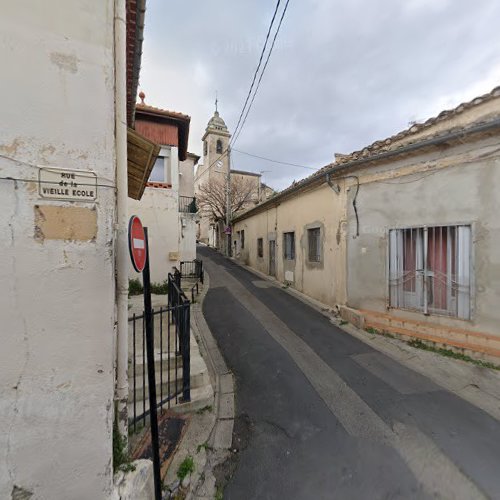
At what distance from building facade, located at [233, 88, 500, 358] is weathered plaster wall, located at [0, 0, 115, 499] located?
580cm

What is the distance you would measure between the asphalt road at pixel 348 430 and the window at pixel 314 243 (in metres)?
3.69

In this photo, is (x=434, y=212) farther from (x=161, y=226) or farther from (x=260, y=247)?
(x=260, y=247)

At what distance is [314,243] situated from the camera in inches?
344

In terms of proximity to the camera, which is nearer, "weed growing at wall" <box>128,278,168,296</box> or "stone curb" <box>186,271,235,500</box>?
"stone curb" <box>186,271,235,500</box>

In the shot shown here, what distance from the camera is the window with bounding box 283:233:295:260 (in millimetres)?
10199

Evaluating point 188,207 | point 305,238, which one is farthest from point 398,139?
point 188,207

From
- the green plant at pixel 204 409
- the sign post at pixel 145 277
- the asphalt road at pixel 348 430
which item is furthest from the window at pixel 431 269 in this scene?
the sign post at pixel 145 277

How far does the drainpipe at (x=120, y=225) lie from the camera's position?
6.49 ft

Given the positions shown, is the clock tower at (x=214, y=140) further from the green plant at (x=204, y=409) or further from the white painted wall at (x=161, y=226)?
the green plant at (x=204, y=409)

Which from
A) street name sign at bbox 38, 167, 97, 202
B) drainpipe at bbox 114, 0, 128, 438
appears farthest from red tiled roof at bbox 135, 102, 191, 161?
street name sign at bbox 38, 167, 97, 202

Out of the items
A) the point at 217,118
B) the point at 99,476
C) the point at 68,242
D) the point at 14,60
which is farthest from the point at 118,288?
the point at 217,118

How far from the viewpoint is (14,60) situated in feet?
5.30

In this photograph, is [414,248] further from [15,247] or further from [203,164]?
[203,164]

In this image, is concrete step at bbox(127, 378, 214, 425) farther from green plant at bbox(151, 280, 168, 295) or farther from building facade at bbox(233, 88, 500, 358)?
green plant at bbox(151, 280, 168, 295)
